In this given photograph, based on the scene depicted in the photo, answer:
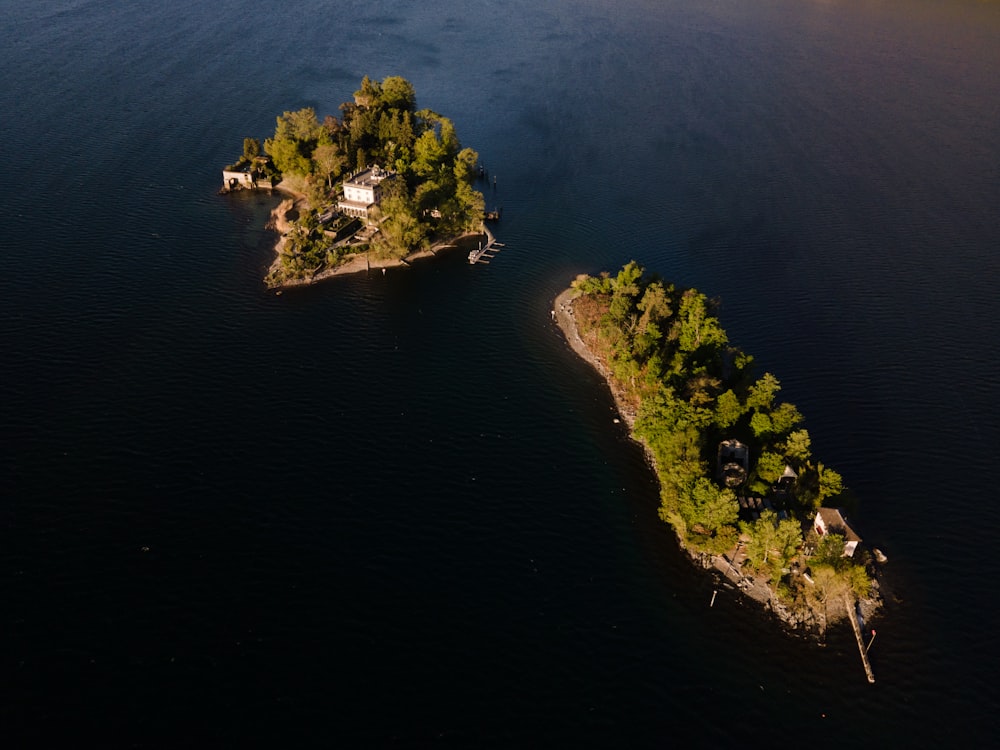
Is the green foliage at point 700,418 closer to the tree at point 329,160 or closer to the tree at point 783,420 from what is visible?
the tree at point 783,420

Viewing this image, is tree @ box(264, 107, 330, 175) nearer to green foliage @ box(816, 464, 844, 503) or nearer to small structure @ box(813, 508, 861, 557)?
green foliage @ box(816, 464, 844, 503)

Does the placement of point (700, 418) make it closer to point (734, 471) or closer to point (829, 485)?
point (734, 471)

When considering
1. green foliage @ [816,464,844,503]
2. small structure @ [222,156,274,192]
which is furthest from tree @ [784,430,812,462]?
small structure @ [222,156,274,192]

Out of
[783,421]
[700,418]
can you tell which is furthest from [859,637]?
[700,418]

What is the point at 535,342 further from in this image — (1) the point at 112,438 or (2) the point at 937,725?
(2) the point at 937,725

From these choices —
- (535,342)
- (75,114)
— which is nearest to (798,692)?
(535,342)

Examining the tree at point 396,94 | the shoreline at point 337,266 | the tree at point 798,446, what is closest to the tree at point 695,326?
the tree at point 798,446
